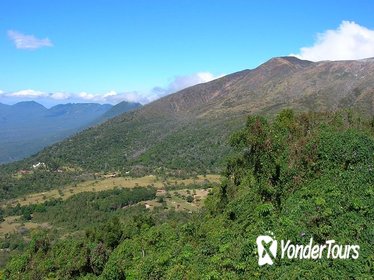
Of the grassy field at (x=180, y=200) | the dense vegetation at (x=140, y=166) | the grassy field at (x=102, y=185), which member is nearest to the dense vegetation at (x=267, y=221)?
the grassy field at (x=180, y=200)

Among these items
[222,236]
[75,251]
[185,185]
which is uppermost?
[222,236]

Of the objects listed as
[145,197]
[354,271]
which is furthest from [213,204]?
[145,197]

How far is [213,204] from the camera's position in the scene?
40.3 meters

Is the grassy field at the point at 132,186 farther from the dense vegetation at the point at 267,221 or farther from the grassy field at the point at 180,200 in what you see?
the dense vegetation at the point at 267,221

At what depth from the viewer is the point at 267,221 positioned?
23953 millimetres

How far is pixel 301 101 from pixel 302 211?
602 feet

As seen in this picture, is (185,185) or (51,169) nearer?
(185,185)

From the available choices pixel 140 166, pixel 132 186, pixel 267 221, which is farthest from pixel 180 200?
pixel 267 221

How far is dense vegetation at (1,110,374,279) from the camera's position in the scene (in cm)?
1983

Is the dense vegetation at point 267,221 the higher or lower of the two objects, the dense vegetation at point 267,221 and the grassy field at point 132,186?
the higher

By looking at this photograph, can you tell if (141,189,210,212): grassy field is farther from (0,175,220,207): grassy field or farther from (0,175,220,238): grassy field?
(0,175,220,207): grassy field

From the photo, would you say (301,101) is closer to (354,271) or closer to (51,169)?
(51,169)

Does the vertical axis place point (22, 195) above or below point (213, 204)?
below

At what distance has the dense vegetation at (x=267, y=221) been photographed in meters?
19.8
